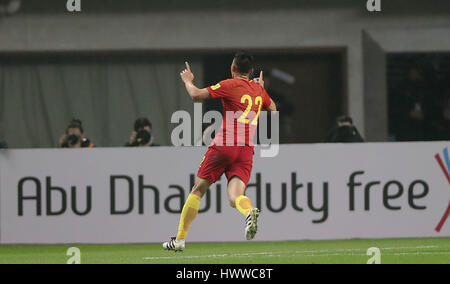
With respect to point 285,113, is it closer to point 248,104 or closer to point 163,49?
point 163,49

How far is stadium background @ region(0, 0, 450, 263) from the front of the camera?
69.2 ft

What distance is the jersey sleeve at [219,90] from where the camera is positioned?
36.1ft

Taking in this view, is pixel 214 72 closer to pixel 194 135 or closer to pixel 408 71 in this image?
pixel 194 135

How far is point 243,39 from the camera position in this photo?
69.4 feet

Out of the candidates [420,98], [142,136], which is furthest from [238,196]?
[420,98]

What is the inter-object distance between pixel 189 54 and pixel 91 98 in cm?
223

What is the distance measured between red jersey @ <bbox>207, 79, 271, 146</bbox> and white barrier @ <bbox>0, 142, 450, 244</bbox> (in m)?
4.02

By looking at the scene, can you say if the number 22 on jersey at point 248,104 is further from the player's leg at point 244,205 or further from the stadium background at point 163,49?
the stadium background at point 163,49

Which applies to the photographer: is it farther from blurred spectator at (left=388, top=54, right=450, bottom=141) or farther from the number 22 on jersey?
blurred spectator at (left=388, top=54, right=450, bottom=141)

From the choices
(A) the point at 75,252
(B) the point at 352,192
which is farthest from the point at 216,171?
(B) the point at 352,192

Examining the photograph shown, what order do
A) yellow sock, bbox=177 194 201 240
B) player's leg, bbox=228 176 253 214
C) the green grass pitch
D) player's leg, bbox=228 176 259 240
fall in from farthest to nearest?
the green grass pitch < yellow sock, bbox=177 194 201 240 < player's leg, bbox=228 176 253 214 < player's leg, bbox=228 176 259 240

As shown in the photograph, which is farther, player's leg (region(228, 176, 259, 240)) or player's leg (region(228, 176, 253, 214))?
player's leg (region(228, 176, 253, 214))

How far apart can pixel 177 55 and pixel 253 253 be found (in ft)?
30.3

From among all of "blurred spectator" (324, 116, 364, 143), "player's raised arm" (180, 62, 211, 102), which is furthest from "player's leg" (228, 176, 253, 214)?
"blurred spectator" (324, 116, 364, 143)
